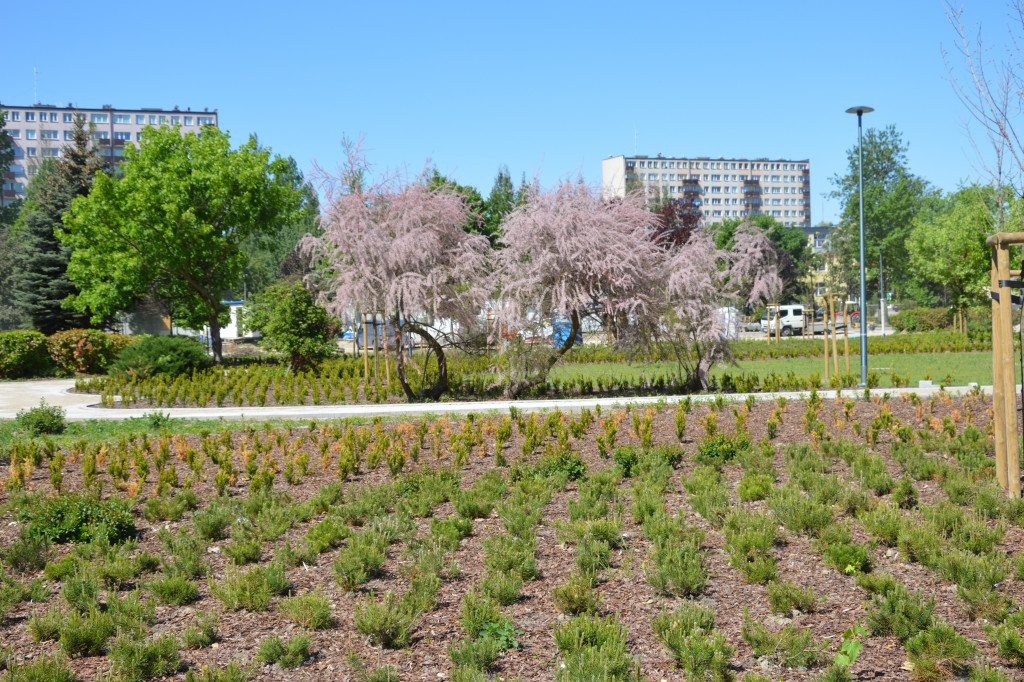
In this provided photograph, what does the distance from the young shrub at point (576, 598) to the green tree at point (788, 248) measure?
51.7 m

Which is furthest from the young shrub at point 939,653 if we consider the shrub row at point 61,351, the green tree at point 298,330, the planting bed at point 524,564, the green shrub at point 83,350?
the green shrub at point 83,350

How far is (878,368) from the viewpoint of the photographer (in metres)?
22.1

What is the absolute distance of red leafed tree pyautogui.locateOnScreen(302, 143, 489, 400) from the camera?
51.3 feet

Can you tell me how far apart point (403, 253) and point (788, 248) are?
238 ft

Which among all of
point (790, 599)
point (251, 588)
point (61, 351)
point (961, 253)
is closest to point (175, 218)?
point (61, 351)

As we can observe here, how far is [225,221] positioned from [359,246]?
49.8 feet

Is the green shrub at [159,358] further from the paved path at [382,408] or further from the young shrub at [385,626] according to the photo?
the young shrub at [385,626]

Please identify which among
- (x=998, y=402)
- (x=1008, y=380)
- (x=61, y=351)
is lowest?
(x=998, y=402)

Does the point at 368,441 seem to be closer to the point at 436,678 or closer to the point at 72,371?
the point at 436,678

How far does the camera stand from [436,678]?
14.3ft

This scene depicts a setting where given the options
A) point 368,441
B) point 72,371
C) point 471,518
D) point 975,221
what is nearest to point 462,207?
point 368,441

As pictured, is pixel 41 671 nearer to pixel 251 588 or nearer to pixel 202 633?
pixel 202 633

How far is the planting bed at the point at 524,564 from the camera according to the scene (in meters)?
4.46

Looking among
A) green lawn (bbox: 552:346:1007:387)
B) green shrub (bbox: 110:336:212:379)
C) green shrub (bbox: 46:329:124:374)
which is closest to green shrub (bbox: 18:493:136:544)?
green lawn (bbox: 552:346:1007:387)
